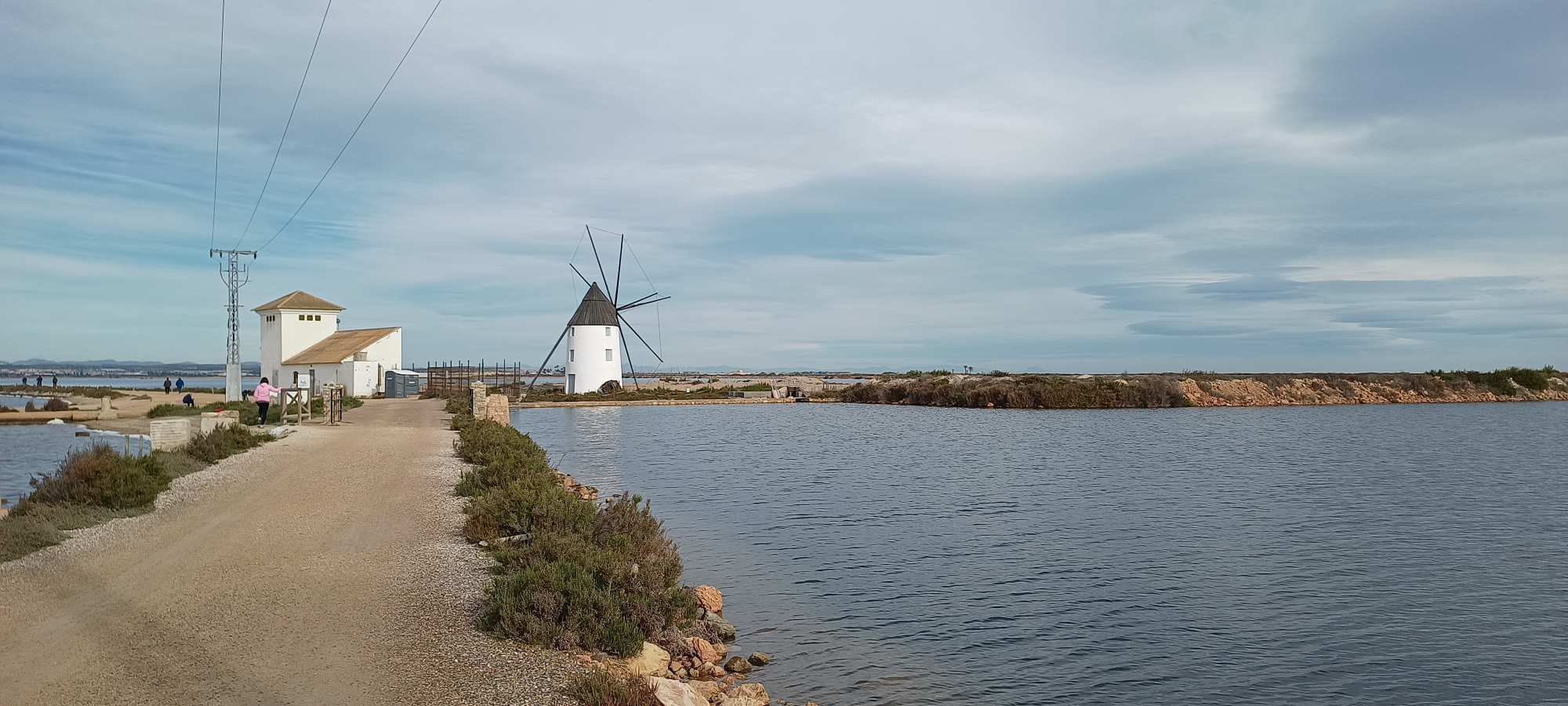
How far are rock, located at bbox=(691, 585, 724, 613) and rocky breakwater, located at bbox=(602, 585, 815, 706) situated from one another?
20cm

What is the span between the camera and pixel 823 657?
380 inches

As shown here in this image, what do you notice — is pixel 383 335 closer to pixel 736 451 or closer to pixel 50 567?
pixel 736 451

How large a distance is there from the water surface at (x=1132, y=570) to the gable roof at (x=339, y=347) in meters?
26.8

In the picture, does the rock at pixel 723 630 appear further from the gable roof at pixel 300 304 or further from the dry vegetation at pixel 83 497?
the gable roof at pixel 300 304

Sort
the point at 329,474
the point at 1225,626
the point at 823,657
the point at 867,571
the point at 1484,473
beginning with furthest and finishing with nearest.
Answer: the point at 1484,473 < the point at 329,474 < the point at 867,571 < the point at 1225,626 < the point at 823,657

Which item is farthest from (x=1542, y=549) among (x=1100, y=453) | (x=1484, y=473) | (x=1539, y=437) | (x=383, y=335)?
(x=383, y=335)

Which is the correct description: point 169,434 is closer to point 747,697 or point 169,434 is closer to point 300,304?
point 747,697

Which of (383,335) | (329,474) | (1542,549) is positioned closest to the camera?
(1542,549)

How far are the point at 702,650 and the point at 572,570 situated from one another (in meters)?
1.44

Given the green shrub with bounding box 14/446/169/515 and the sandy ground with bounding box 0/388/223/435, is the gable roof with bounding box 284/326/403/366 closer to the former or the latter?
the sandy ground with bounding box 0/388/223/435

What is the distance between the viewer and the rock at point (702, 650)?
28.6 ft

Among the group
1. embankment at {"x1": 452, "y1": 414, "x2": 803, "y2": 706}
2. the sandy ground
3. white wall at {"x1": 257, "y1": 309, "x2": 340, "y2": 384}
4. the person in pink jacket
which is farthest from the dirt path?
white wall at {"x1": 257, "y1": 309, "x2": 340, "y2": 384}

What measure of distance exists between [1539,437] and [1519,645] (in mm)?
35015

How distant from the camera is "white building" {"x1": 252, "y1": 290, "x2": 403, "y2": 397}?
51.2 m
